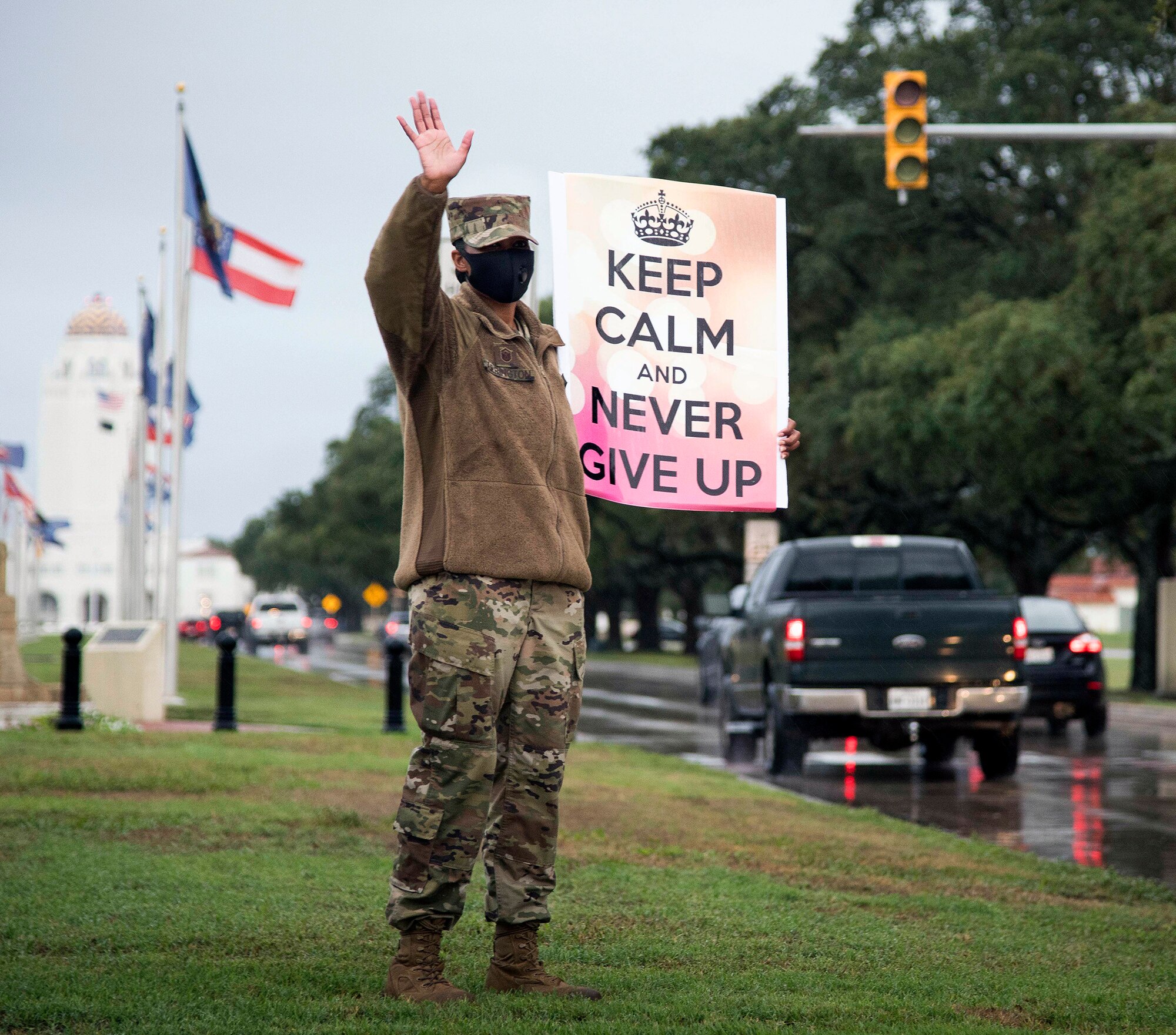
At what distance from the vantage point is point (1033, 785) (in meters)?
13.1

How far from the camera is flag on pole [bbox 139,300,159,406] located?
2819cm

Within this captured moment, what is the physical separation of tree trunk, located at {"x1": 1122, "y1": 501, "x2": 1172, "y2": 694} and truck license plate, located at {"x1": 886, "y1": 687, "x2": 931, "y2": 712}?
17096 millimetres

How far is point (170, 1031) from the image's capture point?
4020 millimetres

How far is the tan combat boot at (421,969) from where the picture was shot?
4.41m

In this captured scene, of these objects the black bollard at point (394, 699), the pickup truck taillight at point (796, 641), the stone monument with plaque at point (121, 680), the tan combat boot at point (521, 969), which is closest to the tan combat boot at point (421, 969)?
the tan combat boot at point (521, 969)

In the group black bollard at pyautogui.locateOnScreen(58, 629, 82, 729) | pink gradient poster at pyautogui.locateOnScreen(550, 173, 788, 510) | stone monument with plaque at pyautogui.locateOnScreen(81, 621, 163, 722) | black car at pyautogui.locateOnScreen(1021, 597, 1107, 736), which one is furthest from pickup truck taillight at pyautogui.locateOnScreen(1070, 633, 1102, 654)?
pink gradient poster at pyautogui.locateOnScreen(550, 173, 788, 510)

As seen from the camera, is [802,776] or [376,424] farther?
[376,424]

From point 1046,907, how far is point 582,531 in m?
3.26

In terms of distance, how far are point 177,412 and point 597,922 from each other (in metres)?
17.2

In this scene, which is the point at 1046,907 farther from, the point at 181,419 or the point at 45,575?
the point at 45,575

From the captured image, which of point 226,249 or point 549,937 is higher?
point 226,249

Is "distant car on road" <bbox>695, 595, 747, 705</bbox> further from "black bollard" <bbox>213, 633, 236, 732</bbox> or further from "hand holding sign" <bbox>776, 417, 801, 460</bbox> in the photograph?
"hand holding sign" <bbox>776, 417, 801, 460</bbox>

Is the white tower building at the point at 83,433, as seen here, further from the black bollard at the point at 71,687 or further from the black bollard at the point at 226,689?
the black bollard at the point at 71,687

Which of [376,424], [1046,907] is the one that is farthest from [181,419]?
[376,424]
